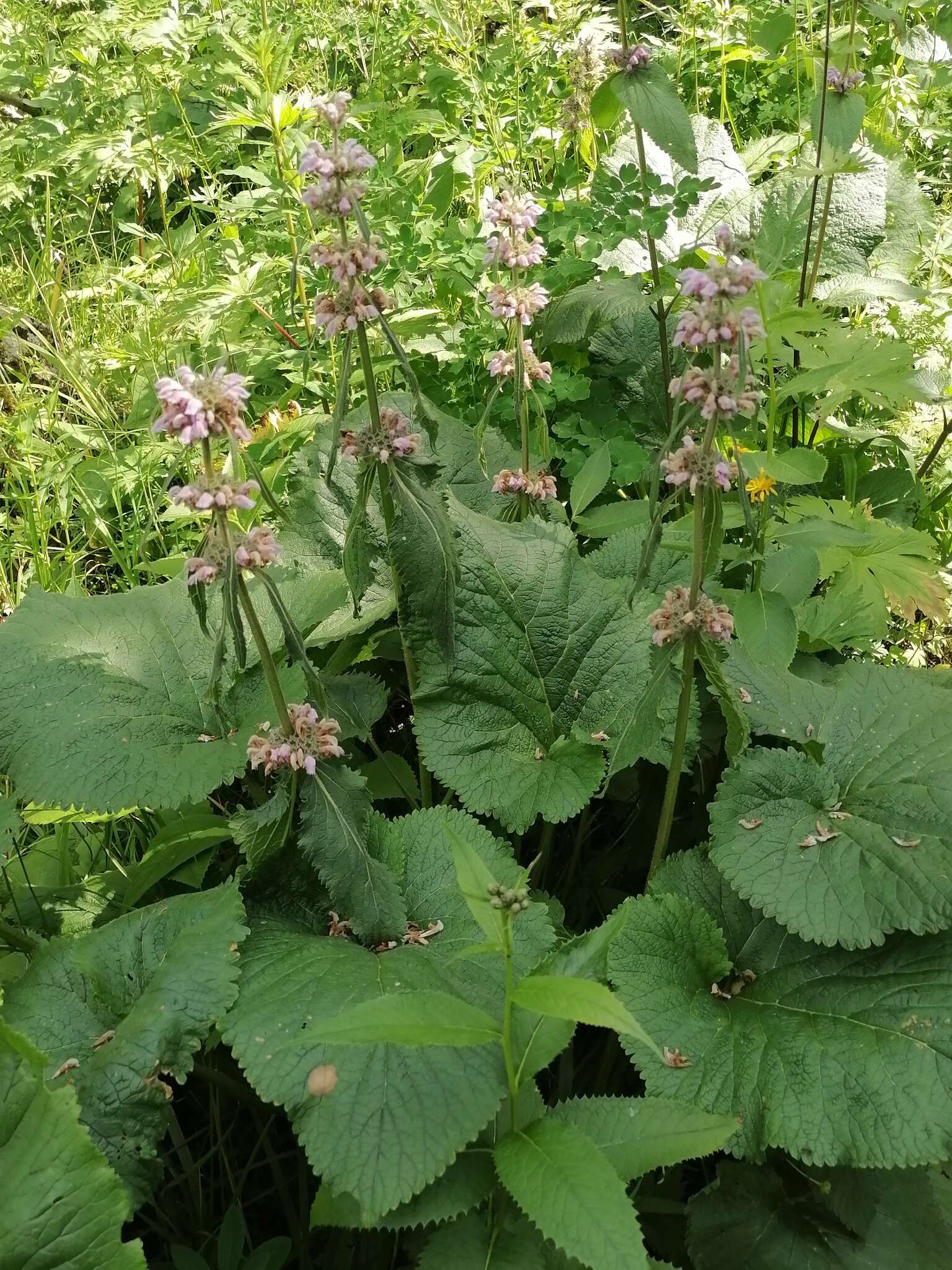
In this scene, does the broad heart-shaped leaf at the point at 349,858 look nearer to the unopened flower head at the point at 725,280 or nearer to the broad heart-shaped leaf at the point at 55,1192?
the broad heart-shaped leaf at the point at 55,1192

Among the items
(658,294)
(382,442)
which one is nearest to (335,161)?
(382,442)

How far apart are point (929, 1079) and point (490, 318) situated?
85.6 inches

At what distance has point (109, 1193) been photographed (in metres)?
1.22

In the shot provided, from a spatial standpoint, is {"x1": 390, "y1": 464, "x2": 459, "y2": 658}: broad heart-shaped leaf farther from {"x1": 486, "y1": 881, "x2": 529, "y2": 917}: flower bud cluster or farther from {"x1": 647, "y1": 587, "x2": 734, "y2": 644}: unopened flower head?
{"x1": 486, "y1": 881, "x2": 529, "y2": 917}: flower bud cluster

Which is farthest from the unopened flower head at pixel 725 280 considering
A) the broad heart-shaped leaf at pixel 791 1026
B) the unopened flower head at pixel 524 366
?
the broad heart-shaped leaf at pixel 791 1026

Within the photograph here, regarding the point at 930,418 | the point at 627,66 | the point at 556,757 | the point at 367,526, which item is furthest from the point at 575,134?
the point at 556,757

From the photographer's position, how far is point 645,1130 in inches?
52.9

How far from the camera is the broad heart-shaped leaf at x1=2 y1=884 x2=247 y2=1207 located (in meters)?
1.44

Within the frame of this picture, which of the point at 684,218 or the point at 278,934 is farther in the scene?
the point at 684,218

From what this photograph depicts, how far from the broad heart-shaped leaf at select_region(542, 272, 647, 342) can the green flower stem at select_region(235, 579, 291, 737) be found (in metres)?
1.27

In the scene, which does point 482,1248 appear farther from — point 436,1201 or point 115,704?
point 115,704

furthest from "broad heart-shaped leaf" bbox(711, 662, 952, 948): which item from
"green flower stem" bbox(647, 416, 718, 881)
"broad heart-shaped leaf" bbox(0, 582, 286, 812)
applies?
"broad heart-shaped leaf" bbox(0, 582, 286, 812)

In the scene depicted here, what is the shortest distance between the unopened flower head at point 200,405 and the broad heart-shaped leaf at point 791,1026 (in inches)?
37.6

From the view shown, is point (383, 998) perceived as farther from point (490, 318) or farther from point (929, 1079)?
point (490, 318)
